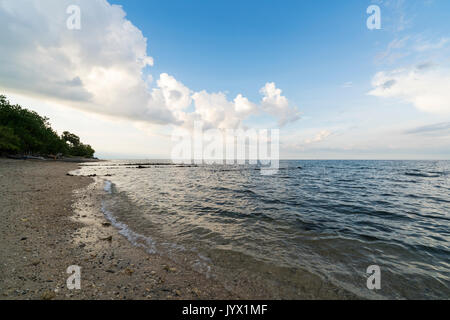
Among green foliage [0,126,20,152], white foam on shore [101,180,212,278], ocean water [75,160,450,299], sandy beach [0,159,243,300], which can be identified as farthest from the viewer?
green foliage [0,126,20,152]

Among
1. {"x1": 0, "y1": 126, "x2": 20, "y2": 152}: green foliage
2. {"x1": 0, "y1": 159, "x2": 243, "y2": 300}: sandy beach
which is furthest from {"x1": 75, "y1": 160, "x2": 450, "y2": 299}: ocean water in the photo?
{"x1": 0, "y1": 126, "x2": 20, "y2": 152}: green foliage

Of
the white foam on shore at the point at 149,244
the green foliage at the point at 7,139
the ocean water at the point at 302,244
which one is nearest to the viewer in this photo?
the ocean water at the point at 302,244

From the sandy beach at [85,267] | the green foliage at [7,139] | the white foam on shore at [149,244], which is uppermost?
the green foliage at [7,139]

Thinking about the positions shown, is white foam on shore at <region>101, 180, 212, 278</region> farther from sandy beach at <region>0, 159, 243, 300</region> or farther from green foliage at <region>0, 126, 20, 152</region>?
green foliage at <region>0, 126, 20, 152</region>

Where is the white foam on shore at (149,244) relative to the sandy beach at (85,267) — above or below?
below

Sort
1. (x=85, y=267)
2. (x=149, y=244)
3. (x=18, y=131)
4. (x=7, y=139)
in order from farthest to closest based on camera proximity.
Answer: (x=18, y=131) → (x=7, y=139) → (x=149, y=244) → (x=85, y=267)

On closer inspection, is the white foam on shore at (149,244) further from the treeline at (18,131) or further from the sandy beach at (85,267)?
the treeline at (18,131)

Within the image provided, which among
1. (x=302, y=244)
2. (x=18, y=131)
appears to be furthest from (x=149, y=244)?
(x=18, y=131)

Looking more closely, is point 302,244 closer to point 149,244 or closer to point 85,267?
point 149,244

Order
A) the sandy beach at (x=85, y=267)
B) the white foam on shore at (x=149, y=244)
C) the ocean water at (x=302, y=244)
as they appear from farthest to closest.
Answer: the white foam on shore at (x=149, y=244) < the ocean water at (x=302, y=244) < the sandy beach at (x=85, y=267)

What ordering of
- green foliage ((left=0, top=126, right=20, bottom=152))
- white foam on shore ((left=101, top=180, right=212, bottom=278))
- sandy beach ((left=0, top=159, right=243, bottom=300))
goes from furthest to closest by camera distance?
green foliage ((left=0, top=126, right=20, bottom=152)), white foam on shore ((left=101, top=180, right=212, bottom=278)), sandy beach ((left=0, top=159, right=243, bottom=300))

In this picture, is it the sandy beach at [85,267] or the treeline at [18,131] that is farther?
the treeline at [18,131]

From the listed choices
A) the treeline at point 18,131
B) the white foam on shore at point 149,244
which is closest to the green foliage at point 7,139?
the treeline at point 18,131
